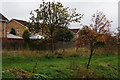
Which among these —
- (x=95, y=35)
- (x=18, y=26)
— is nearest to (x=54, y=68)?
(x=95, y=35)

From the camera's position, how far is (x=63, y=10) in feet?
46.4

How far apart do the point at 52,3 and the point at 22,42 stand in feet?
16.9

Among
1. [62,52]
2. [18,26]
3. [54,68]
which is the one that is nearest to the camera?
[54,68]

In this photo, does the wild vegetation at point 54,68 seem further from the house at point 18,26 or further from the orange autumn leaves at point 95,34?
the house at point 18,26

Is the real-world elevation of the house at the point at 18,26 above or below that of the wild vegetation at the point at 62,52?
above

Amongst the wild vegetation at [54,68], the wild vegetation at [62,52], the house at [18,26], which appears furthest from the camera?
the house at [18,26]

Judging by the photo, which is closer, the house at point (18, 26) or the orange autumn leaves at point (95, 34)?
the orange autumn leaves at point (95, 34)

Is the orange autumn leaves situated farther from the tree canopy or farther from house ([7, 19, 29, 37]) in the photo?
house ([7, 19, 29, 37])

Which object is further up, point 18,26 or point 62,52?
point 18,26

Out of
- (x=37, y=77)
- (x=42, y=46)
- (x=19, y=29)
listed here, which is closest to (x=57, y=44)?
(x=42, y=46)

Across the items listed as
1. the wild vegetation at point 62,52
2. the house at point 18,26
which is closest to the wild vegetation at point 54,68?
the wild vegetation at point 62,52

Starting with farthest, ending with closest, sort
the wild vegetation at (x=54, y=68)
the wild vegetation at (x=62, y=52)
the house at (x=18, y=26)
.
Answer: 1. the house at (x=18, y=26)
2. the wild vegetation at (x=62, y=52)
3. the wild vegetation at (x=54, y=68)

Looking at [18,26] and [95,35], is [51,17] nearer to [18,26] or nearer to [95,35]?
[95,35]

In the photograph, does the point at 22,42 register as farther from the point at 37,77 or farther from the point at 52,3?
the point at 37,77
